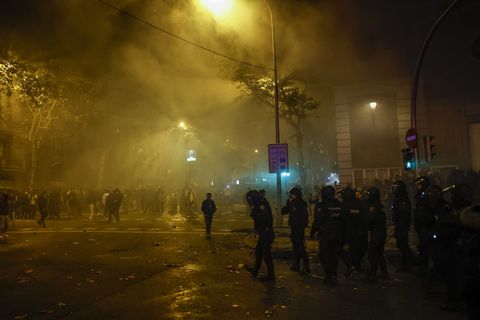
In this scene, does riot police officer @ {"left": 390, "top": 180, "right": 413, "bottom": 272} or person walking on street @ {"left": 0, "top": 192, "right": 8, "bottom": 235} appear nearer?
riot police officer @ {"left": 390, "top": 180, "right": 413, "bottom": 272}

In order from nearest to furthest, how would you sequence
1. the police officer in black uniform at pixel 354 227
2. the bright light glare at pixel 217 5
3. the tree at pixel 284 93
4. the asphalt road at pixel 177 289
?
the asphalt road at pixel 177 289 → the police officer in black uniform at pixel 354 227 → the bright light glare at pixel 217 5 → the tree at pixel 284 93

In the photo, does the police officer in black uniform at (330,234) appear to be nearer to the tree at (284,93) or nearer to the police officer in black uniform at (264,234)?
the police officer in black uniform at (264,234)

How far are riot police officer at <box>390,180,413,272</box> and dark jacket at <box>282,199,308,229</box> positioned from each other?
1804 millimetres

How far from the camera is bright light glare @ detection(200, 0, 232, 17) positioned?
14311 mm

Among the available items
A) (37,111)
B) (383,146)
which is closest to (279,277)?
(383,146)

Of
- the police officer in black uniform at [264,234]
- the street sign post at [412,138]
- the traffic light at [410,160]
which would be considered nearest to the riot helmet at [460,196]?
the police officer in black uniform at [264,234]

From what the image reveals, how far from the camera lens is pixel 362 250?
7586 mm

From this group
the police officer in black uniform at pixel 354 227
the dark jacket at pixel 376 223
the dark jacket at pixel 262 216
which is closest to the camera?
A: the dark jacket at pixel 376 223

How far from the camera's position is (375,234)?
23.6 ft

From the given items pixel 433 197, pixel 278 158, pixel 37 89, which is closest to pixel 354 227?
pixel 433 197

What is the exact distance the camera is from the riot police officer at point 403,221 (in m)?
7.86

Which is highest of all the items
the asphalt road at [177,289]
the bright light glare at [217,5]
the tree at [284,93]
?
the bright light glare at [217,5]

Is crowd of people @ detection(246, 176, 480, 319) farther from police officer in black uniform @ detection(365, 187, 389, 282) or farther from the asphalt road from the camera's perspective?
the asphalt road

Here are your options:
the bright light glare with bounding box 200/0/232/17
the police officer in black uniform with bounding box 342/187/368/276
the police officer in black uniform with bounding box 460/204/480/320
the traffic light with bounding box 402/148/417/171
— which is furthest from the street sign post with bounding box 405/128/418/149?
the police officer in black uniform with bounding box 460/204/480/320
